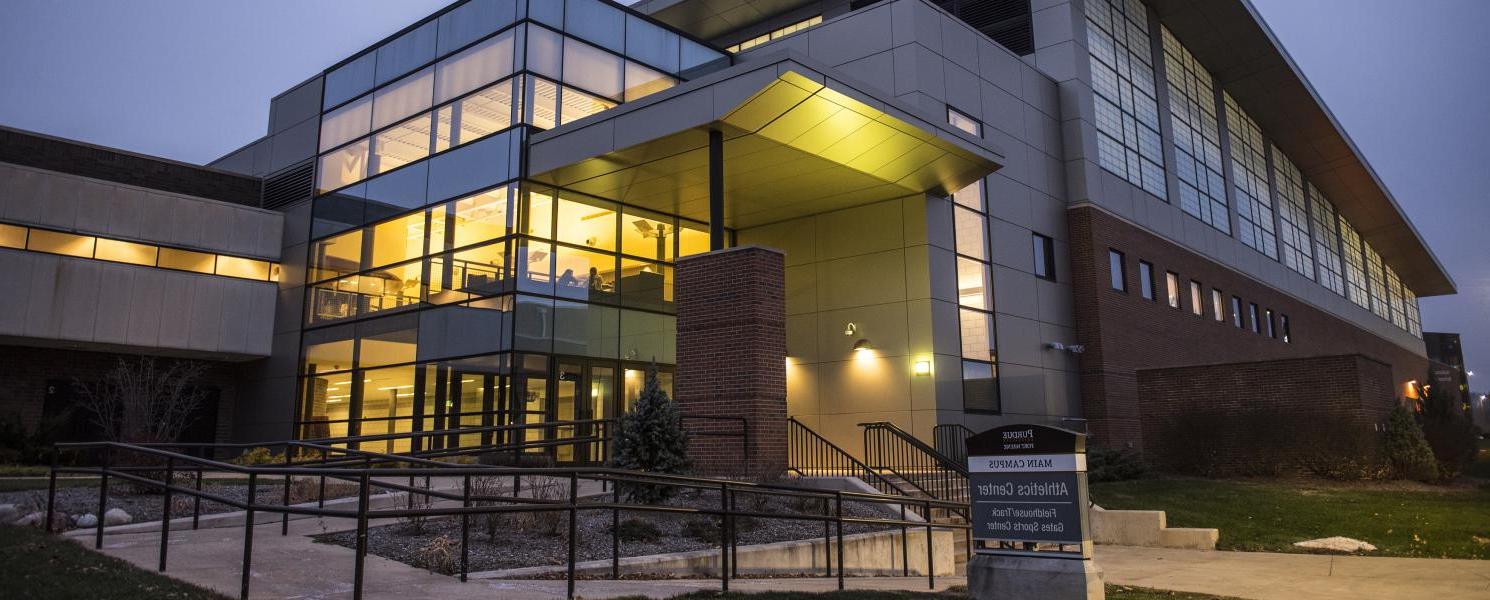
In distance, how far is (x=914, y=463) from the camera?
18641 millimetres

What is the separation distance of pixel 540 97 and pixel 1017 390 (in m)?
12.5

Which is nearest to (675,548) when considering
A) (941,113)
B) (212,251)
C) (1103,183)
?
(941,113)

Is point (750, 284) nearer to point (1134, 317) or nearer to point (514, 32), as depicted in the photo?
point (514, 32)

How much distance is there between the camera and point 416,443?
19.4 meters

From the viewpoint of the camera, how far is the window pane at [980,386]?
2131 centimetres

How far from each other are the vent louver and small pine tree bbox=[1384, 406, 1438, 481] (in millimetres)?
25408

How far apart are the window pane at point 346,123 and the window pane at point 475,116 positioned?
2861 millimetres

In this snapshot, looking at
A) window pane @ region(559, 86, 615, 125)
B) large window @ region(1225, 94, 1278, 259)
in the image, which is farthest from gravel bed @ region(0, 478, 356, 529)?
large window @ region(1225, 94, 1278, 259)

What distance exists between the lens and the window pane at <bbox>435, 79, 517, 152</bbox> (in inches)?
765

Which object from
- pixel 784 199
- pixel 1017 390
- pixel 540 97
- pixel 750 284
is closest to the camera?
pixel 750 284

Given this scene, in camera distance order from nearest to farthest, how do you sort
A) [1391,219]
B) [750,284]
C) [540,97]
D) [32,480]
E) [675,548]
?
[675,548], [32,480], [750,284], [540,97], [1391,219]

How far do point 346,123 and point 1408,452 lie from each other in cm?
2477

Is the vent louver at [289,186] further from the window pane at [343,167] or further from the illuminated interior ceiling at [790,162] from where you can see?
the illuminated interior ceiling at [790,162]

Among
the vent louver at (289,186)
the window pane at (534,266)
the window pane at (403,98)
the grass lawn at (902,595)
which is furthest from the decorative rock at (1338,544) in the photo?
the vent louver at (289,186)
